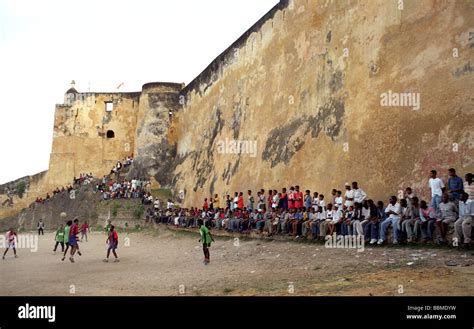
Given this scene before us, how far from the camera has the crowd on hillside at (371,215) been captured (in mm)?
9070

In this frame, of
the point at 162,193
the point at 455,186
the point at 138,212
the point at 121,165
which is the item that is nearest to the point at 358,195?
the point at 455,186

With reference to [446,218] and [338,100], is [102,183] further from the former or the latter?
[446,218]

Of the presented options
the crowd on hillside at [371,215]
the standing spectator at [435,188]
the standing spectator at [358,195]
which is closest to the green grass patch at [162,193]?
the crowd on hillside at [371,215]

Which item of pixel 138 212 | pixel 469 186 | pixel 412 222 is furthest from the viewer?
pixel 138 212

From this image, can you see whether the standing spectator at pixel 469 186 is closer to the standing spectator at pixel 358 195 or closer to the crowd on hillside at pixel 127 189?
the standing spectator at pixel 358 195

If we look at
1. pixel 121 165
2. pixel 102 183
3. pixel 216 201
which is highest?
pixel 121 165

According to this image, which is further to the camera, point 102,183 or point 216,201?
point 102,183

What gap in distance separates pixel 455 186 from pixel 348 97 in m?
5.49

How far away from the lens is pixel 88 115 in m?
40.0

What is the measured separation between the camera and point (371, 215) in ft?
35.5

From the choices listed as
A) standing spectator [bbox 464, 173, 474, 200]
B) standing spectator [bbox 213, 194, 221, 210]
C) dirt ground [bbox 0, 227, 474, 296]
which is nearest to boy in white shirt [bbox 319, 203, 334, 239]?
dirt ground [bbox 0, 227, 474, 296]

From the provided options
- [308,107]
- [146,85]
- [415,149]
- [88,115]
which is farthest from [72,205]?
[415,149]

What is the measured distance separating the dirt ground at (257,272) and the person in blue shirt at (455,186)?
1.13 meters

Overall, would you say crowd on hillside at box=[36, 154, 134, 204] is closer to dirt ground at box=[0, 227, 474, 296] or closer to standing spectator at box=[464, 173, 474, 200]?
dirt ground at box=[0, 227, 474, 296]
